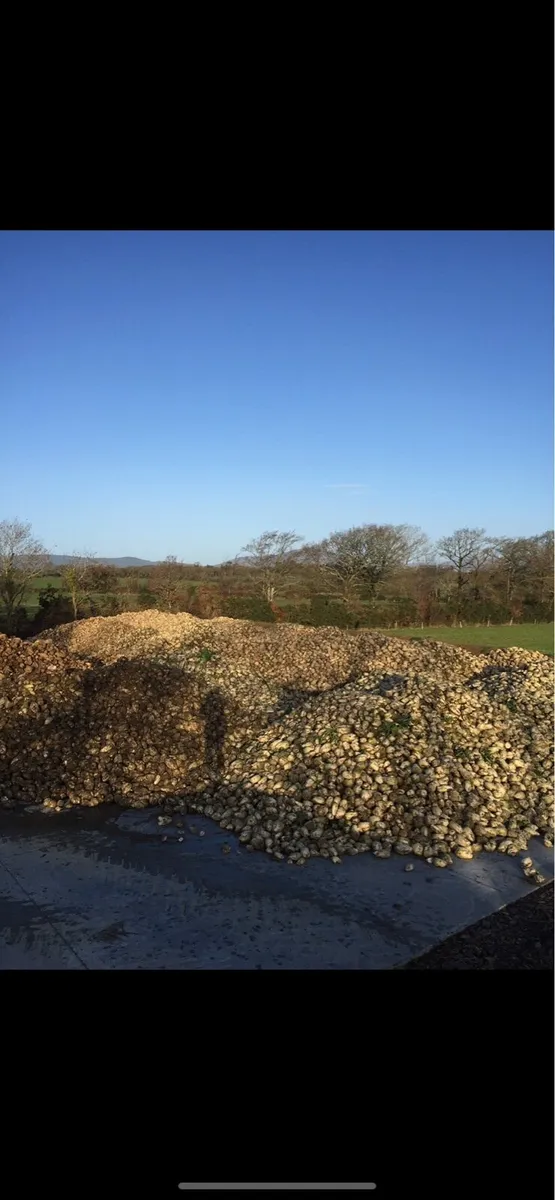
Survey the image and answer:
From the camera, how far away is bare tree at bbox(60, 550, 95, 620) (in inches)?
545

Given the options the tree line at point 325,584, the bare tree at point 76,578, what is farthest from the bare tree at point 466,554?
the bare tree at point 76,578

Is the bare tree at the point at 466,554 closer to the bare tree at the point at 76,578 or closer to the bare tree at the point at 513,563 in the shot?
the bare tree at the point at 513,563

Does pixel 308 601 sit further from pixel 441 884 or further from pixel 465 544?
pixel 441 884

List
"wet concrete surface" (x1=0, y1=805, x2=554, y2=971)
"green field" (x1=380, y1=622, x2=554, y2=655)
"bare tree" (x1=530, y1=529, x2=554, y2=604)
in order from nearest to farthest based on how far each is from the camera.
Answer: "wet concrete surface" (x1=0, y1=805, x2=554, y2=971), "green field" (x1=380, y1=622, x2=554, y2=655), "bare tree" (x1=530, y1=529, x2=554, y2=604)

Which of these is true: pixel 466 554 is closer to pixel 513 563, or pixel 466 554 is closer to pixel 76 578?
pixel 513 563

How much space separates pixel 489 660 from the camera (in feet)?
33.3

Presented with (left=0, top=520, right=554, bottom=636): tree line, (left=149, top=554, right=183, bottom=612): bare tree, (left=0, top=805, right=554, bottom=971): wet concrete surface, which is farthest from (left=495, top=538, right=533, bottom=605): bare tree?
(left=0, top=805, right=554, bottom=971): wet concrete surface

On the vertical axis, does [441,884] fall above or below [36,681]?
below

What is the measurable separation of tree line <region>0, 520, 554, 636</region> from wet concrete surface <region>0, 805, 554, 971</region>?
896 centimetres

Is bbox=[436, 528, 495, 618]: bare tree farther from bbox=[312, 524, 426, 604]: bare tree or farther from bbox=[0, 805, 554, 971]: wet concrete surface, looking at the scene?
bbox=[0, 805, 554, 971]: wet concrete surface

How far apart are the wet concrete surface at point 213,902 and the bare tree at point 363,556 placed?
30.5 ft

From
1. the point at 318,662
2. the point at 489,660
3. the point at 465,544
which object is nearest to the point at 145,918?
the point at 318,662

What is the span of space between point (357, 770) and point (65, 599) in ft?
34.2

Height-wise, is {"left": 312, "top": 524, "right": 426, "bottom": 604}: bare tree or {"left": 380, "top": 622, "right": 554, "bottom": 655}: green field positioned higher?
{"left": 312, "top": 524, "right": 426, "bottom": 604}: bare tree
